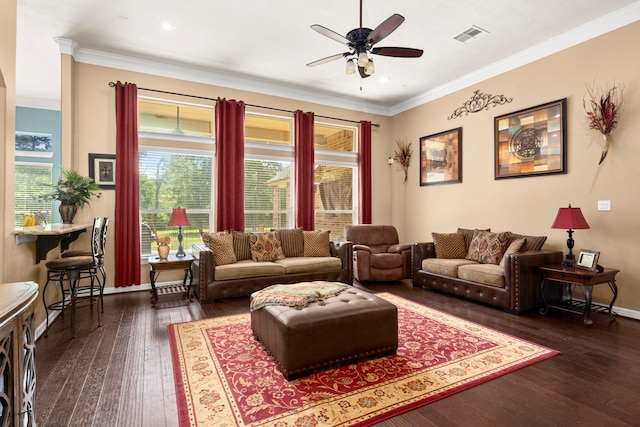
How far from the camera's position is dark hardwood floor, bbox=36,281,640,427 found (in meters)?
1.91

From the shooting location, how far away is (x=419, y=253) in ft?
16.8

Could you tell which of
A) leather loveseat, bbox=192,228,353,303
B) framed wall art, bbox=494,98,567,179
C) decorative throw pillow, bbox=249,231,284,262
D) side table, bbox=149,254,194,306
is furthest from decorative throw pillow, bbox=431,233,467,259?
side table, bbox=149,254,194,306

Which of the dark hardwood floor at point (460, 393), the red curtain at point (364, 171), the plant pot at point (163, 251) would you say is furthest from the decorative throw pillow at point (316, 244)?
the dark hardwood floor at point (460, 393)

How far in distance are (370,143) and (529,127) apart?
294 centimetres

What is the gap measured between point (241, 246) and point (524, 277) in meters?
3.76

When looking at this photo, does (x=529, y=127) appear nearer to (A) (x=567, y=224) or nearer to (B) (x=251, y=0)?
(A) (x=567, y=224)

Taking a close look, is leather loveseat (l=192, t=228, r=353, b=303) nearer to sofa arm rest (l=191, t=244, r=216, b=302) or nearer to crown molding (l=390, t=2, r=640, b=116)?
sofa arm rest (l=191, t=244, r=216, b=302)

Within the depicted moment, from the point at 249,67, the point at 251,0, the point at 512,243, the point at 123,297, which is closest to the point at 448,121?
the point at 512,243

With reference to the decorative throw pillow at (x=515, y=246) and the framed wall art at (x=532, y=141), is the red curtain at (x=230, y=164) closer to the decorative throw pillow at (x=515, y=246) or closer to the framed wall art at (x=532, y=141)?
the decorative throw pillow at (x=515, y=246)

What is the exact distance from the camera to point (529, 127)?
462cm

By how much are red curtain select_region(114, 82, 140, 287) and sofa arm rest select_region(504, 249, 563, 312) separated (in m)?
5.01

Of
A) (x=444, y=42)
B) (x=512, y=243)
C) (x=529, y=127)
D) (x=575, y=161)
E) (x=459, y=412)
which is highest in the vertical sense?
(x=444, y=42)

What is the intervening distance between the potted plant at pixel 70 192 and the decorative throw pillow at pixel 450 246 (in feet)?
16.1

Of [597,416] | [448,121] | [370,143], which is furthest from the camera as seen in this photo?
[370,143]
